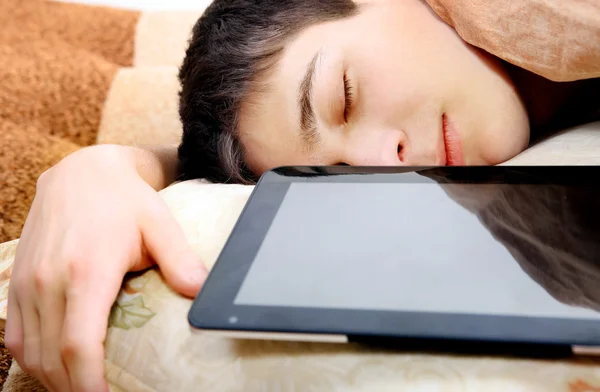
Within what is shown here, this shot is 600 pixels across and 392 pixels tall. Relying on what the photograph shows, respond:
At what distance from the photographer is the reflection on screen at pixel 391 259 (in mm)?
368

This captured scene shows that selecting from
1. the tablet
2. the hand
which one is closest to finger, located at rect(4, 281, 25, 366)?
the hand

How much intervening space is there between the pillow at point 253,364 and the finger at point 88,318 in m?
0.01

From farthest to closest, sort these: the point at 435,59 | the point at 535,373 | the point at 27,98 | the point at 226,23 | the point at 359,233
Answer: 1. the point at 27,98
2. the point at 226,23
3. the point at 435,59
4. the point at 359,233
5. the point at 535,373

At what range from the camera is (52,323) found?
0.48m

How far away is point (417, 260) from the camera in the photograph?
41cm

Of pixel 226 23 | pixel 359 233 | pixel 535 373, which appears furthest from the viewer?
pixel 226 23

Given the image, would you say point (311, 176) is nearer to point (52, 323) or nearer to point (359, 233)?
point (359, 233)

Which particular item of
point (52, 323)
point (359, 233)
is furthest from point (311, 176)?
point (52, 323)

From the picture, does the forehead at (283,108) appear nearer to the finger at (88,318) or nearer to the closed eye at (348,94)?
the closed eye at (348,94)

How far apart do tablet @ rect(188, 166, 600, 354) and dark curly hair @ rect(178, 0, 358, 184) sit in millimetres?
321

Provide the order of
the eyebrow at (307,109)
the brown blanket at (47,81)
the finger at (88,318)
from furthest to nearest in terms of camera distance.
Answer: the brown blanket at (47,81), the eyebrow at (307,109), the finger at (88,318)

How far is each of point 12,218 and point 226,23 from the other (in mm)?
494

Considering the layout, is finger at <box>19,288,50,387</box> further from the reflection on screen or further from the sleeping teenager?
the reflection on screen

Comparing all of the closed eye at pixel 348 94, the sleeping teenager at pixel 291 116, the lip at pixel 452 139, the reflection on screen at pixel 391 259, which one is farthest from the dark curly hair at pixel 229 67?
the reflection on screen at pixel 391 259
